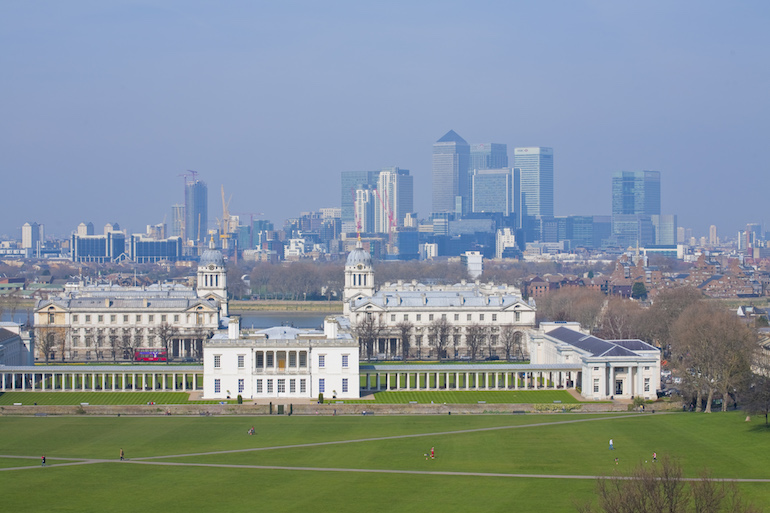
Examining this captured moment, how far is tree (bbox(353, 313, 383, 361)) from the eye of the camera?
3949 inches

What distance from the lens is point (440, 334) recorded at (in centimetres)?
10362

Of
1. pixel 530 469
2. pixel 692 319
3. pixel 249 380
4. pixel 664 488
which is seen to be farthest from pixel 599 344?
pixel 664 488

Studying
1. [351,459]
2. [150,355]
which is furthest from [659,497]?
[150,355]

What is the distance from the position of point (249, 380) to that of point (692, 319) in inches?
1334

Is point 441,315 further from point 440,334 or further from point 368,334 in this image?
point 368,334

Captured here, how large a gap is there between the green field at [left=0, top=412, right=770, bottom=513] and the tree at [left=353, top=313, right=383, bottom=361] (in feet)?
101

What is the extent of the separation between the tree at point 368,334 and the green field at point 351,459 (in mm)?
30798

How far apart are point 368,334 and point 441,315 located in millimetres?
10830

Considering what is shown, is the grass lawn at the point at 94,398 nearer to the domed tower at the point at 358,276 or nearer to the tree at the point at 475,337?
the tree at the point at 475,337

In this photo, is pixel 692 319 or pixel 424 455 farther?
pixel 692 319

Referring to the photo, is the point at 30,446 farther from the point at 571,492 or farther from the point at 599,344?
the point at 599,344

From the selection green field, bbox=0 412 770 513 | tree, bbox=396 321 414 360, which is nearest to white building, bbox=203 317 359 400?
green field, bbox=0 412 770 513

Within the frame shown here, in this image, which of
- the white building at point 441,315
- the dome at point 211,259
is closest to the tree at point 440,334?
the white building at point 441,315

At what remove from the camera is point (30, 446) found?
58.6 meters
